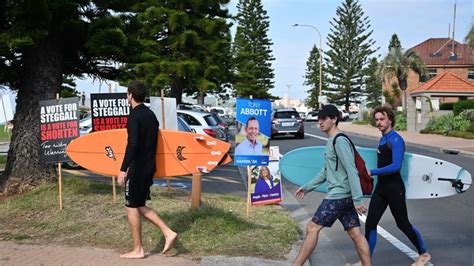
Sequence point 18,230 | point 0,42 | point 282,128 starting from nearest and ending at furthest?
point 18,230 < point 0,42 < point 282,128

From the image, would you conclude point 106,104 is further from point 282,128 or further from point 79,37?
point 282,128

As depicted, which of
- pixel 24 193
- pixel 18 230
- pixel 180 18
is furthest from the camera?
pixel 180 18

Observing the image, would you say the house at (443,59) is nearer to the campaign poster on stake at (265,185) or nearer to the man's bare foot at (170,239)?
the campaign poster on stake at (265,185)

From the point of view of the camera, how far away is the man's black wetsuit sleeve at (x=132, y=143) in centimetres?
518

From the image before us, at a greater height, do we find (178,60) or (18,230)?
(178,60)

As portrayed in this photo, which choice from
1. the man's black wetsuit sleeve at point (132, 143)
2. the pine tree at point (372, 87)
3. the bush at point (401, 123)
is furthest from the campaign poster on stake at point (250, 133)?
the pine tree at point (372, 87)

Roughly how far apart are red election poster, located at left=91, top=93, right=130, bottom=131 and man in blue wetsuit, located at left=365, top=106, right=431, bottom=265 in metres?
4.75

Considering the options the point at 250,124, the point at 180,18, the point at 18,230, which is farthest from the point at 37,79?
the point at 180,18

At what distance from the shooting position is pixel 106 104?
8.79 m

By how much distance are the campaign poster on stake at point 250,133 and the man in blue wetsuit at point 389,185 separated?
252 cm

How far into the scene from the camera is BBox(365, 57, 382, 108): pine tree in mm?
68688

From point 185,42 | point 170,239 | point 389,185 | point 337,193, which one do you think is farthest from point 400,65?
point 337,193

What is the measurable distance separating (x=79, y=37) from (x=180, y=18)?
71.9 feet

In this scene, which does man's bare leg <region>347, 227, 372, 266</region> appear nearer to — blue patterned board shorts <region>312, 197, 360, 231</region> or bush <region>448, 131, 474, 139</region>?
blue patterned board shorts <region>312, 197, 360, 231</region>
